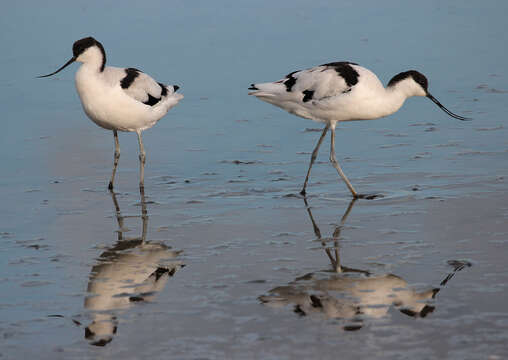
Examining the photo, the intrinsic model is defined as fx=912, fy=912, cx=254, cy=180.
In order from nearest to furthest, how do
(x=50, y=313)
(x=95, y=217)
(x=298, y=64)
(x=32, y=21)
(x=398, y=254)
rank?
(x=50, y=313) → (x=398, y=254) → (x=95, y=217) → (x=298, y=64) → (x=32, y=21)

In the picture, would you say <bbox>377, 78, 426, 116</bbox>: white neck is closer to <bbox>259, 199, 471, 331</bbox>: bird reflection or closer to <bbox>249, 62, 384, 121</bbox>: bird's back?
<bbox>249, 62, 384, 121</bbox>: bird's back

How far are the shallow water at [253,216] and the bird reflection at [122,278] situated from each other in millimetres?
23

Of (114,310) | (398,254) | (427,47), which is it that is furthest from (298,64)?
(114,310)

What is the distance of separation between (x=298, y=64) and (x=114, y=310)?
945 cm

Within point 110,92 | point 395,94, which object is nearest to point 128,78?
point 110,92

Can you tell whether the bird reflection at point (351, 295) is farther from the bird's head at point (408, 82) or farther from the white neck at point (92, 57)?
the white neck at point (92, 57)

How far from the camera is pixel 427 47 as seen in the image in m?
16.4

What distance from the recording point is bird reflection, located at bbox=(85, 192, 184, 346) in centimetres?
589

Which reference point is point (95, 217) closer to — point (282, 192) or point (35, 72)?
point (282, 192)

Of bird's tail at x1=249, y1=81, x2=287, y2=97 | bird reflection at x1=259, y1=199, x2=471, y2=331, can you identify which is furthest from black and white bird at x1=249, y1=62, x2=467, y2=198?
bird reflection at x1=259, y1=199, x2=471, y2=331

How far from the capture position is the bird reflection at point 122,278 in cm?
589

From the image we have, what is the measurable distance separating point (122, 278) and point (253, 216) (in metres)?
2.00

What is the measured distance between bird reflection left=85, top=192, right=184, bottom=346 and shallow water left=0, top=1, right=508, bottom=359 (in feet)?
0.08

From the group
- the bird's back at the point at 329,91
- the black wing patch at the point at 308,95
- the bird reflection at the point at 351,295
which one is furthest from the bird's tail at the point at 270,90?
the bird reflection at the point at 351,295
